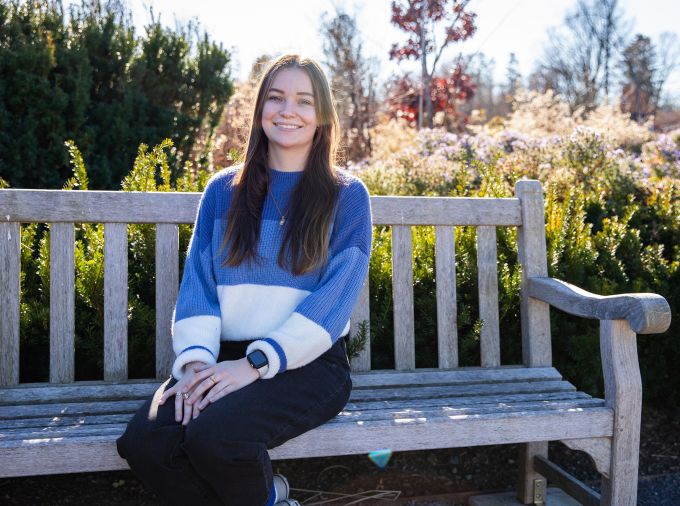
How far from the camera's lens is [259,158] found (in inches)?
97.3

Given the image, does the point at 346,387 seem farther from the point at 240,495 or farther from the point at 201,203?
the point at 201,203

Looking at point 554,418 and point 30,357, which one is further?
point 30,357

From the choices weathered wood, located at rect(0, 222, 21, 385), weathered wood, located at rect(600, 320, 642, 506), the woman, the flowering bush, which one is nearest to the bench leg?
the flowering bush

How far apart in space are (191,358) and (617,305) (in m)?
1.35

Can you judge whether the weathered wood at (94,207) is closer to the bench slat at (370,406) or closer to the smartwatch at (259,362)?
the bench slat at (370,406)

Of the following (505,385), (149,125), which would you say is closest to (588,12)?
(149,125)

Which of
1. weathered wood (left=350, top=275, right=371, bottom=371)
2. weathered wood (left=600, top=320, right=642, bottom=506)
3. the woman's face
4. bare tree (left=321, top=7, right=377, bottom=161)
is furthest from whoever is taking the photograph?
bare tree (left=321, top=7, right=377, bottom=161)

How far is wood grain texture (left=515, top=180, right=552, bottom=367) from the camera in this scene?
9.20 ft

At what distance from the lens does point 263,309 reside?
2.24 metres

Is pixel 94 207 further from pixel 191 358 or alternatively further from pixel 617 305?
pixel 617 305

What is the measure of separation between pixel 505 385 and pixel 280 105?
1309mm

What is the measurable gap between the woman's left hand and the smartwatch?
1 cm

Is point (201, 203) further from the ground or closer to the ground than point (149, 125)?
closer to the ground

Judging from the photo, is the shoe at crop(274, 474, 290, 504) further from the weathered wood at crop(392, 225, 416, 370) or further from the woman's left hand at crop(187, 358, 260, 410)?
the weathered wood at crop(392, 225, 416, 370)
